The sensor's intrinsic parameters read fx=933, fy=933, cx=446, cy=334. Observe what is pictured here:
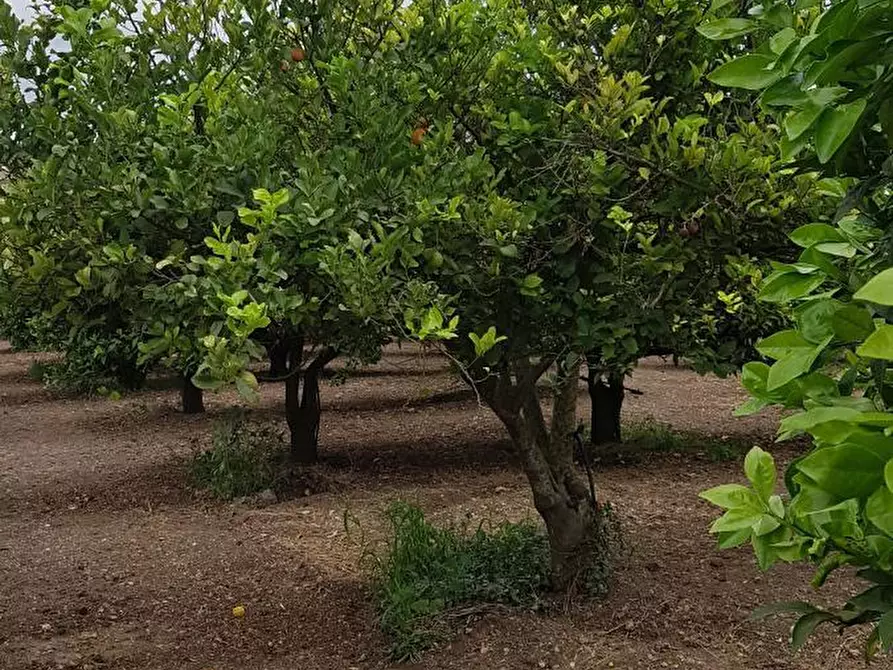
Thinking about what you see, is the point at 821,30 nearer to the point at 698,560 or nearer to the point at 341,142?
the point at 341,142

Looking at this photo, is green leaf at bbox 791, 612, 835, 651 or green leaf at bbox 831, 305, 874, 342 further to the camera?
green leaf at bbox 791, 612, 835, 651

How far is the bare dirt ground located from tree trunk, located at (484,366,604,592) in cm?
26

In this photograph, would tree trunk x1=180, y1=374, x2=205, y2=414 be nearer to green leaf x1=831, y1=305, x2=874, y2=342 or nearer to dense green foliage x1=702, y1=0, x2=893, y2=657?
dense green foliage x1=702, y1=0, x2=893, y2=657

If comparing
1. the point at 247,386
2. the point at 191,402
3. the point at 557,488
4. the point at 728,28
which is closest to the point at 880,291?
the point at 728,28

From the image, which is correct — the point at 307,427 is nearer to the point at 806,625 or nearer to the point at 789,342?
the point at 806,625

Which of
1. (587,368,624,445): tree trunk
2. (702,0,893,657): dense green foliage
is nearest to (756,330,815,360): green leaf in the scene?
(702,0,893,657): dense green foliage

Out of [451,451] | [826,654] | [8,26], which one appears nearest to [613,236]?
[826,654]

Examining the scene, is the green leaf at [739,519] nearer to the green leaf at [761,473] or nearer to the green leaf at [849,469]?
the green leaf at [761,473]

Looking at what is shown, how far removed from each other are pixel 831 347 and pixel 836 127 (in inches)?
10.9

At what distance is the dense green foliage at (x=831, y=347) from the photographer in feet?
2.74

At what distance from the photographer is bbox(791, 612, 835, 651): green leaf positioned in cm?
134

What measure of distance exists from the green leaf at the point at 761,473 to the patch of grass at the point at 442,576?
129 inches

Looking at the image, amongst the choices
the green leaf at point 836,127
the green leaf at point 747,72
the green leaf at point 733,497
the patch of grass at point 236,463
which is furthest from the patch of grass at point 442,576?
the green leaf at point 836,127

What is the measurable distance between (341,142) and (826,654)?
3.05m
